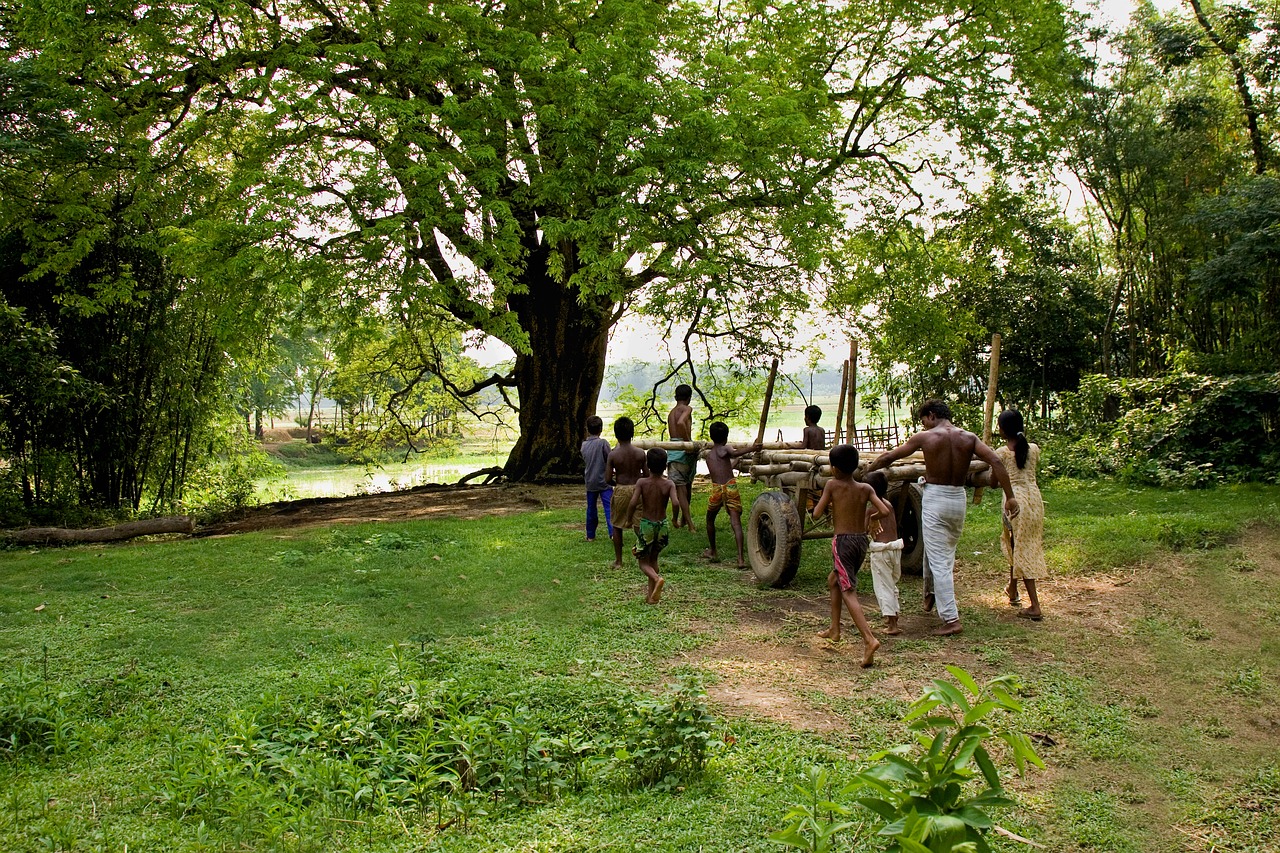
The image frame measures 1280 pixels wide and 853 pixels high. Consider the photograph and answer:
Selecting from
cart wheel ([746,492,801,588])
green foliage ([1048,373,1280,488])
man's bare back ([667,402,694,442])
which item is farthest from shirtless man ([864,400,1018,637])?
green foliage ([1048,373,1280,488])

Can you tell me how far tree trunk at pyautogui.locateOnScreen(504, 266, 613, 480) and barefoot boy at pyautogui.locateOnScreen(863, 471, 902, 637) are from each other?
10204 millimetres

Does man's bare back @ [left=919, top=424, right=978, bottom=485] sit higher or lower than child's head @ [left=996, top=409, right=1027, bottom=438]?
lower

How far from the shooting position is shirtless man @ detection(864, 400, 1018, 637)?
6.62 metres

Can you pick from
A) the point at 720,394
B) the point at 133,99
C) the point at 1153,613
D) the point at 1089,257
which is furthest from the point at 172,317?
the point at 1089,257

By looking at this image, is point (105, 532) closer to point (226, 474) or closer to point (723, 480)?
point (226, 474)

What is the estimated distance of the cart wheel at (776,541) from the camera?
26.9 feet

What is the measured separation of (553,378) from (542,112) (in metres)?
6.53

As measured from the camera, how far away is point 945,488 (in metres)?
6.70

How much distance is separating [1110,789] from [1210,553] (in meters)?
5.22

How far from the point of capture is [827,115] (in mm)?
14469

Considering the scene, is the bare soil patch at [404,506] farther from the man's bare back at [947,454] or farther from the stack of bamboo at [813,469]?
the man's bare back at [947,454]

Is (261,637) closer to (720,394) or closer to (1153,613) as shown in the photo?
(1153,613)

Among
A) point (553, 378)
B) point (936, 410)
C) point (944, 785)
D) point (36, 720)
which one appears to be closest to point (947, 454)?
point (936, 410)

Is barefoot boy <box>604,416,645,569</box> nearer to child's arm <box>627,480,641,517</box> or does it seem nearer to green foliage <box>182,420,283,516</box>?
child's arm <box>627,480,641,517</box>
